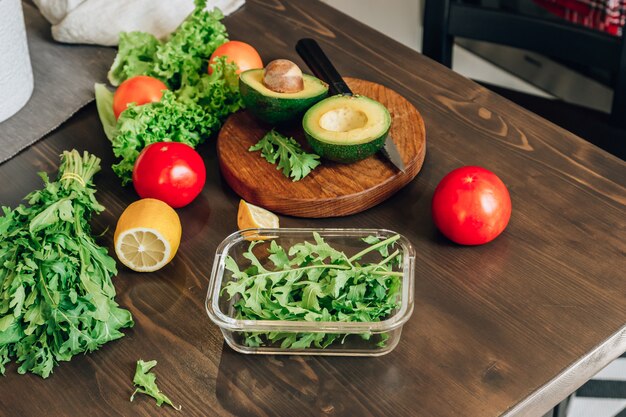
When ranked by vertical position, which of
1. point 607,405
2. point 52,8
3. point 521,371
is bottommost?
point 607,405

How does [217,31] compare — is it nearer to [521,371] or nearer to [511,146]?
[511,146]

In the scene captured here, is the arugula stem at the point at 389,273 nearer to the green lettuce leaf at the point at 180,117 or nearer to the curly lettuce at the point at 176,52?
the green lettuce leaf at the point at 180,117

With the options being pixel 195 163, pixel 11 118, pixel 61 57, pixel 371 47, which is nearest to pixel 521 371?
pixel 195 163

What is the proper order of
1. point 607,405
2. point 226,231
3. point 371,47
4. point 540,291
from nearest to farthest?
point 540,291 → point 226,231 → point 371,47 → point 607,405

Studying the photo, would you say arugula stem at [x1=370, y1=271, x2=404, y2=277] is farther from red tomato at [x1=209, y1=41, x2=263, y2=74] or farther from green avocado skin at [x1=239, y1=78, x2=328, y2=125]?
red tomato at [x1=209, y1=41, x2=263, y2=74]

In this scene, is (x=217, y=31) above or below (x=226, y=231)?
above

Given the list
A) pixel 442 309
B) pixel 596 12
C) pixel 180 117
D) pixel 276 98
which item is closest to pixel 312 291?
pixel 442 309

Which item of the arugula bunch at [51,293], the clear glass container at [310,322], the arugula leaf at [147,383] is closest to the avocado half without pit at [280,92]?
the clear glass container at [310,322]

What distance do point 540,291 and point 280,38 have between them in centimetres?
85

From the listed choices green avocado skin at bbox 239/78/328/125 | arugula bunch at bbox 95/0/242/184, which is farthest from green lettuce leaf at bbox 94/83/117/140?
green avocado skin at bbox 239/78/328/125

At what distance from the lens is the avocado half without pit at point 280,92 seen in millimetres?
1264

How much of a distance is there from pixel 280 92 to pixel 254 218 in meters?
0.23

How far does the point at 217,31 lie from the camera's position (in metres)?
1.53

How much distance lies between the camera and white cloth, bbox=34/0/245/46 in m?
1.65
